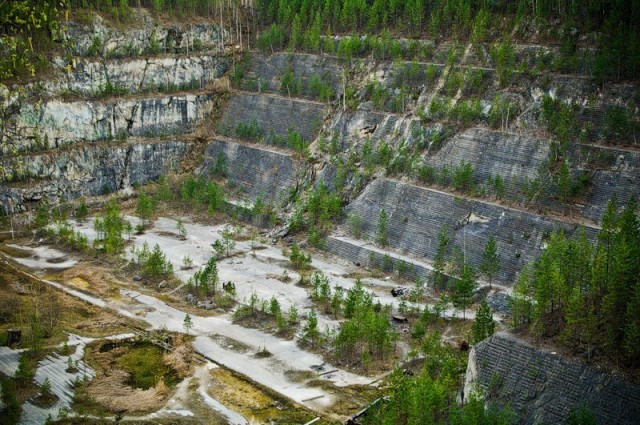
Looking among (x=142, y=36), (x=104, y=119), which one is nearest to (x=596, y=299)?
(x=104, y=119)

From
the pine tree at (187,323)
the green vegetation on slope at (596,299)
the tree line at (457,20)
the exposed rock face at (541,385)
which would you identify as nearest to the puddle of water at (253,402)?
the pine tree at (187,323)

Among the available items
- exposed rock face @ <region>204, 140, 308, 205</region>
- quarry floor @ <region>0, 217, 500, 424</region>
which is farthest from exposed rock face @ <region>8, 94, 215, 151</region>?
quarry floor @ <region>0, 217, 500, 424</region>

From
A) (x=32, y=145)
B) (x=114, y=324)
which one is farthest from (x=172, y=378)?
(x=32, y=145)

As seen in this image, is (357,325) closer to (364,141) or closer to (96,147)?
(364,141)

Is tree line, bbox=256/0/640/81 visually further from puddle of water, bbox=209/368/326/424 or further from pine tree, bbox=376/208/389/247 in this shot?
puddle of water, bbox=209/368/326/424

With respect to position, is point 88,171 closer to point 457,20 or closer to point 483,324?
point 457,20
